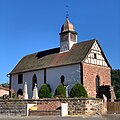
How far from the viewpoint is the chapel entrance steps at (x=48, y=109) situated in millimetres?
26370

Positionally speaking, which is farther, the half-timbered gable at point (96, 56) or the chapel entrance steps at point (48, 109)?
the half-timbered gable at point (96, 56)

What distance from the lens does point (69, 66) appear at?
42.6 meters

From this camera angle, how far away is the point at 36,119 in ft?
75.8

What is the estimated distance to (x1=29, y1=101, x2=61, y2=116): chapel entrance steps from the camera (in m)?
26.4

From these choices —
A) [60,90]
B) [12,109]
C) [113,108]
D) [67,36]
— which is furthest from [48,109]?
[67,36]

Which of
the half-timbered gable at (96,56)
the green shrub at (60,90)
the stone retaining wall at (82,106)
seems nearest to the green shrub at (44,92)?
the green shrub at (60,90)

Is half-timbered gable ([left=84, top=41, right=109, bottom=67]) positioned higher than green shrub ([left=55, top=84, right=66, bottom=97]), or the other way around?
half-timbered gable ([left=84, top=41, right=109, bottom=67])

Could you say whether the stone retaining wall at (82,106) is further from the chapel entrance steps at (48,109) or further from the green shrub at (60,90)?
the green shrub at (60,90)

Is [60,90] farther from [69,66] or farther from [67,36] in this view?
[67,36]

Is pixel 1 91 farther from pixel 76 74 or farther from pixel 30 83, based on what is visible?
pixel 76 74

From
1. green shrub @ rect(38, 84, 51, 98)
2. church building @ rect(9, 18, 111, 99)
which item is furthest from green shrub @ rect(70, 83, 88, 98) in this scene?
green shrub @ rect(38, 84, 51, 98)

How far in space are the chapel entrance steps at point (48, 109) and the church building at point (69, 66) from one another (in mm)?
12341

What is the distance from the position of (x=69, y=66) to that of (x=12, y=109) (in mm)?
14926

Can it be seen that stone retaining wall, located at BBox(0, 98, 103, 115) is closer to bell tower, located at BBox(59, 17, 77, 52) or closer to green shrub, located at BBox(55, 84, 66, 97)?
green shrub, located at BBox(55, 84, 66, 97)
